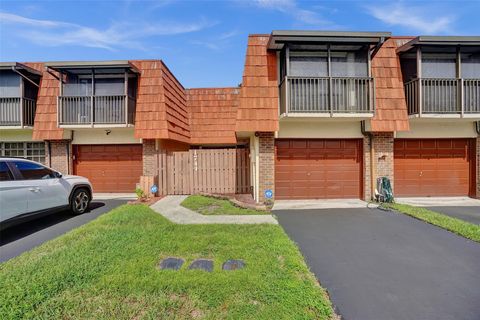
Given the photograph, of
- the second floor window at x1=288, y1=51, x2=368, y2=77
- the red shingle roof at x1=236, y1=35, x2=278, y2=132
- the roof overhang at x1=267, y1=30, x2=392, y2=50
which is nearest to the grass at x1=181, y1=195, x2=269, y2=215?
the red shingle roof at x1=236, y1=35, x2=278, y2=132

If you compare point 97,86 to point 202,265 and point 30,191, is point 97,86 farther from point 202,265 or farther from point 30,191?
point 202,265

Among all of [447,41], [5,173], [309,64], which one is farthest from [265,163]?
[447,41]

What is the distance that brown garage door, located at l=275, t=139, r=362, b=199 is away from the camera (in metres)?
9.76

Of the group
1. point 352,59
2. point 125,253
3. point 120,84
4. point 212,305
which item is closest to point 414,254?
point 212,305

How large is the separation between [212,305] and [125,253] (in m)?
2.23

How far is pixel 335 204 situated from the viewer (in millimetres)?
9008

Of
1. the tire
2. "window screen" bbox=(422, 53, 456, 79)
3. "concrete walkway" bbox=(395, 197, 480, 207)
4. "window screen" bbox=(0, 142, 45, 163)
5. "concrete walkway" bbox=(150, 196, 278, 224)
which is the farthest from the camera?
"window screen" bbox=(0, 142, 45, 163)

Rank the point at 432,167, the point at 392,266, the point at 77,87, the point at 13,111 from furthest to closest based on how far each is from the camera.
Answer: the point at 13,111, the point at 77,87, the point at 432,167, the point at 392,266

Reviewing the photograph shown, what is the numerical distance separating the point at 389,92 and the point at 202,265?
350 inches

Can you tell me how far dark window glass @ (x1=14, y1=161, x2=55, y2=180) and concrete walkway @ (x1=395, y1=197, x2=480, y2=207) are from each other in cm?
1122

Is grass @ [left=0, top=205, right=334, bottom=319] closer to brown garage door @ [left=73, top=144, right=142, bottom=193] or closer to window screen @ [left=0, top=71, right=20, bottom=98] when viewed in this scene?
brown garage door @ [left=73, top=144, right=142, bottom=193]

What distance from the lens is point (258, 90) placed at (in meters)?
8.99

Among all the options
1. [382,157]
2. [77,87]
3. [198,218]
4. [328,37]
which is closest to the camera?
[198,218]

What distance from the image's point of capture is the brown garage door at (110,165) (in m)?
11.6
